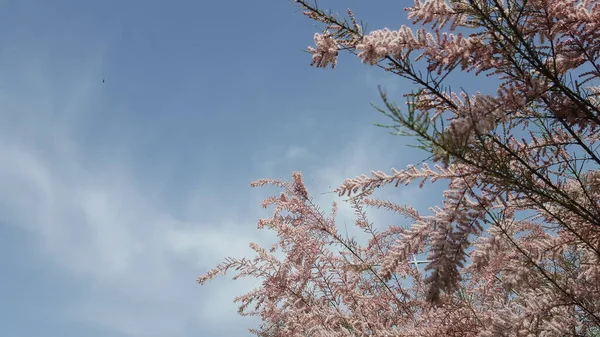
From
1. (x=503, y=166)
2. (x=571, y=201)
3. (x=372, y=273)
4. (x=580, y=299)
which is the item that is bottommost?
(x=580, y=299)

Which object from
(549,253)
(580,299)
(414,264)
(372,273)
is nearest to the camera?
(580,299)

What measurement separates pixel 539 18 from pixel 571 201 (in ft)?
3.45

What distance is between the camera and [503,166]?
88.7 inches

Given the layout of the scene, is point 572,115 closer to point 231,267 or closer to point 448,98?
point 448,98

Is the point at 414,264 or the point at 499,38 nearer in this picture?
the point at 499,38

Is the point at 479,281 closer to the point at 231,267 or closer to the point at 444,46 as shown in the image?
the point at 231,267

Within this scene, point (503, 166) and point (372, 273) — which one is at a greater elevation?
point (372, 273)

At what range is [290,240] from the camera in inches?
180

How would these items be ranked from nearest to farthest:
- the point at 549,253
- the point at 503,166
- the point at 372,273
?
the point at 503,166
the point at 549,253
the point at 372,273

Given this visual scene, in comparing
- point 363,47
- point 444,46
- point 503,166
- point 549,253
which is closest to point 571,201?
point 503,166

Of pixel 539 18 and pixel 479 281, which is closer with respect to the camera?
pixel 539 18

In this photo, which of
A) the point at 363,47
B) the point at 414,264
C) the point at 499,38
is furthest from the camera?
the point at 414,264

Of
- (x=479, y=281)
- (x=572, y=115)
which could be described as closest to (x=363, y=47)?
(x=572, y=115)

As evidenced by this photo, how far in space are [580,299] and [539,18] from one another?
5.48 ft
